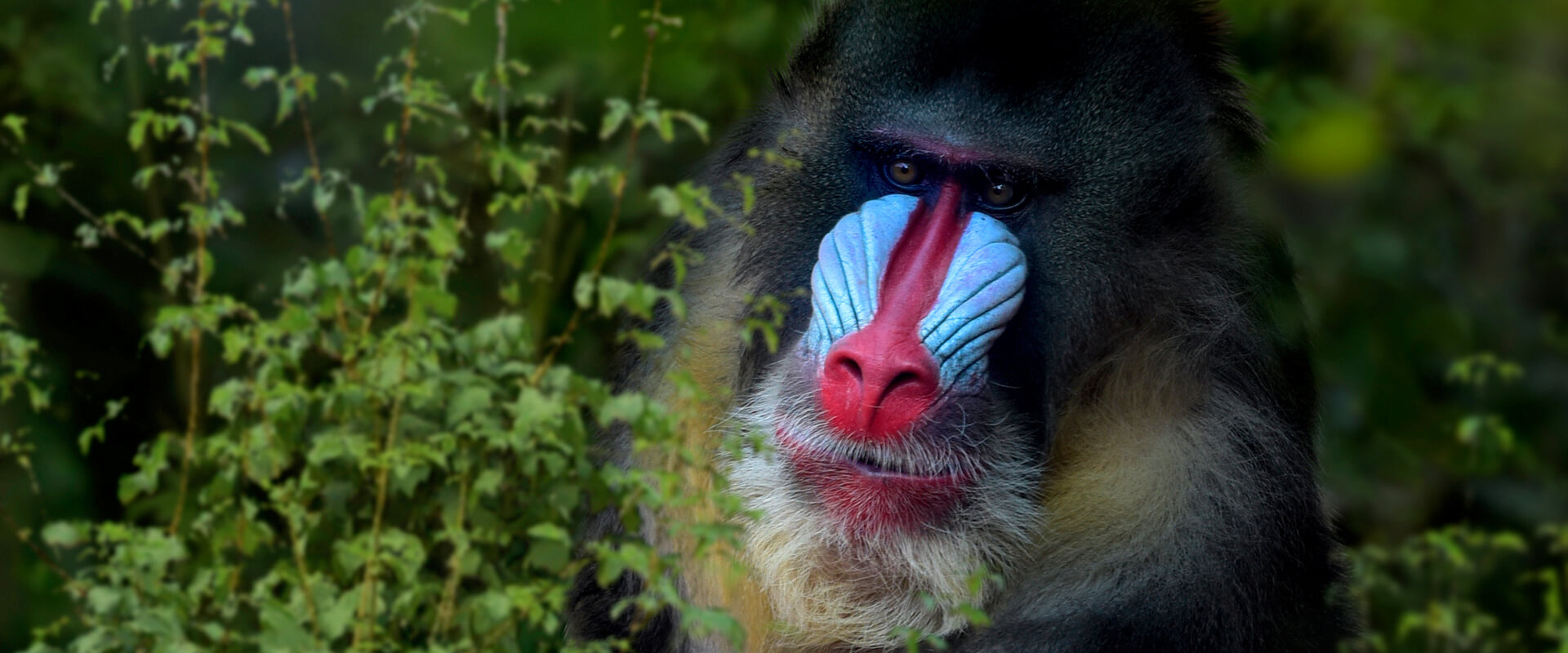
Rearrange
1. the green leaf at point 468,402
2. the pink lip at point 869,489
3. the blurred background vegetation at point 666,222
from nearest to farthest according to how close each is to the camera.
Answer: the green leaf at point 468,402, the pink lip at point 869,489, the blurred background vegetation at point 666,222

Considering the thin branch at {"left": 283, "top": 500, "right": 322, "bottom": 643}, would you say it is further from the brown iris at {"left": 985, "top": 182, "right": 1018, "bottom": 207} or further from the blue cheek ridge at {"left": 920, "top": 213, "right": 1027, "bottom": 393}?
the brown iris at {"left": 985, "top": 182, "right": 1018, "bottom": 207}

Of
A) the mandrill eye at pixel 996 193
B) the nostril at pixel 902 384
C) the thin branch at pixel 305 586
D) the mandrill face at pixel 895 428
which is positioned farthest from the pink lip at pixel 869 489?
the thin branch at pixel 305 586

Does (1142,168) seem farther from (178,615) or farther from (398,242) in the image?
(178,615)

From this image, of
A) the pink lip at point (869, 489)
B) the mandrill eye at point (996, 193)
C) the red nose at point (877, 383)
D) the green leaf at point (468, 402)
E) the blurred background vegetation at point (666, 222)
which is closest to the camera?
the green leaf at point (468, 402)

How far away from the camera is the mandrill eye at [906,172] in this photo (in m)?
2.98

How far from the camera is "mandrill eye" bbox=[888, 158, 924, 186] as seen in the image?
117 inches

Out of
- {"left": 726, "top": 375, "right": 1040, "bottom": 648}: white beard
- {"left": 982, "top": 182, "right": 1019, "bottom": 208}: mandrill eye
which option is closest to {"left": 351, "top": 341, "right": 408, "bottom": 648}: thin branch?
{"left": 726, "top": 375, "right": 1040, "bottom": 648}: white beard

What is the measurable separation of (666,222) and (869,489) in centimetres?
150

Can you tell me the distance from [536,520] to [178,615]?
0.56 meters

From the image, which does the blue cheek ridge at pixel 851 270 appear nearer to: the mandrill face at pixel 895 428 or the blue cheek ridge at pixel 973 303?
the mandrill face at pixel 895 428

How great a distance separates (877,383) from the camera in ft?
8.84

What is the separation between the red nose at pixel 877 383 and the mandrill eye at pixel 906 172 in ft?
1.30

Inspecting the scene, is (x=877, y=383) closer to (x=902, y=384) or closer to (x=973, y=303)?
(x=902, y=384)

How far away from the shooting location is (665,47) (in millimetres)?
4168
